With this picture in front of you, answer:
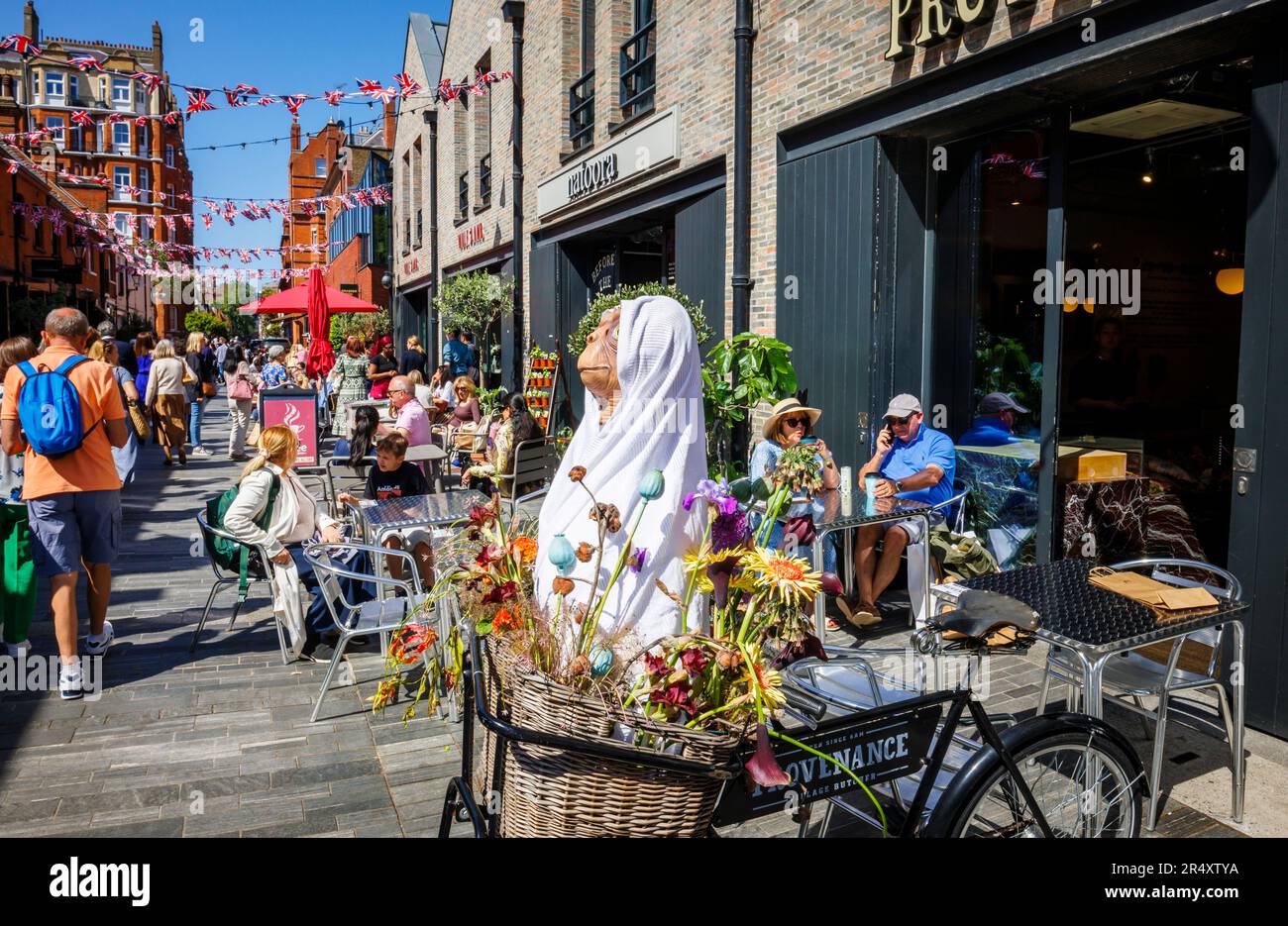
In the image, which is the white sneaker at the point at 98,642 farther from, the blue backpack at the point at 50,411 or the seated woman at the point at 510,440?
the seated woman at the point at 510,440

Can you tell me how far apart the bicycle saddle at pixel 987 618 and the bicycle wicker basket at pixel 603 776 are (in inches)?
37.9

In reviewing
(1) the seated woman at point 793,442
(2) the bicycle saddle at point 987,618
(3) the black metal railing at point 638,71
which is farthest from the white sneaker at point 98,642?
(3) the black metal railing at point 638,71

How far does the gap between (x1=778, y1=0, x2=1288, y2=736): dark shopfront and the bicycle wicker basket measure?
12.2 ft

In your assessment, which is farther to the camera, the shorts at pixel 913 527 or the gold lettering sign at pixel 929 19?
the shorts at pixel 913 527

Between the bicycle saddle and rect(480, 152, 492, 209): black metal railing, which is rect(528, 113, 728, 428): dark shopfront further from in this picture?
the bicycle saddle

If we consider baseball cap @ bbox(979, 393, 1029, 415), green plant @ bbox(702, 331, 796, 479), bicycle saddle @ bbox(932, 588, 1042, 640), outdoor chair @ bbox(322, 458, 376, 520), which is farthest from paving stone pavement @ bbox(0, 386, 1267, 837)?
green plant @ bbox(702, 331, 796, 479)

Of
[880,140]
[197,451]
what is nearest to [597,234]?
[880,140]

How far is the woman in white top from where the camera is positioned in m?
5.41

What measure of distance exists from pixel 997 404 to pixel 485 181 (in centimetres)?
1282

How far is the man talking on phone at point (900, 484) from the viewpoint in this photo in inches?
243

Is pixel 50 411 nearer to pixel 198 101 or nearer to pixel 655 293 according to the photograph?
pixel 655 293

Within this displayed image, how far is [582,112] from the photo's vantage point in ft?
42.0

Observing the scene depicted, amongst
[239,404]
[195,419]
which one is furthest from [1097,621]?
[195,419]

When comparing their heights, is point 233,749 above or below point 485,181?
below
